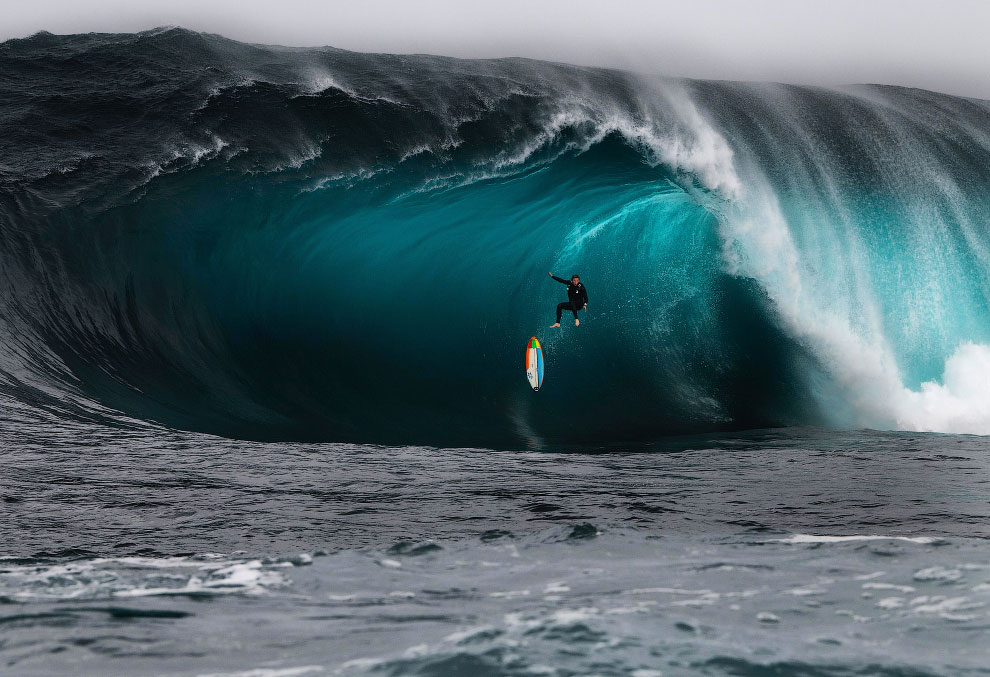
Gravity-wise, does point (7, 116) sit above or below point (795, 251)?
above

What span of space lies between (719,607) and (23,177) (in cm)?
1027

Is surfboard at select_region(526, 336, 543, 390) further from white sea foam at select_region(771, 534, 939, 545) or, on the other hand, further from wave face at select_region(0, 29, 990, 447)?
white sea foam at select_region(771, 534, 939, 545)

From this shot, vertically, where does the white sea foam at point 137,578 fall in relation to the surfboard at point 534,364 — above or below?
below

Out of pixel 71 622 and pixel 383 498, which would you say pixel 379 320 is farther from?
pixel 71 622

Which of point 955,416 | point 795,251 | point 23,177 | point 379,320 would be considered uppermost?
point 23,177

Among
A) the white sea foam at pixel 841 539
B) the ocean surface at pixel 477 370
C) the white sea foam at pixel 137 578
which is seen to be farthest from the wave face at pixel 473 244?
the white sea foam at pixel 137 578

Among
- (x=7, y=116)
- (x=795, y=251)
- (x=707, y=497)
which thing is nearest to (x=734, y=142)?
(x=795, y=251)

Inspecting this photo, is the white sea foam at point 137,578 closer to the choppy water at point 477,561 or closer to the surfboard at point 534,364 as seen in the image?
the choppy water at point 477,561

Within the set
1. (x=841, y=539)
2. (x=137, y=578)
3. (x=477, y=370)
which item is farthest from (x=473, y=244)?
(x=137, y=578)

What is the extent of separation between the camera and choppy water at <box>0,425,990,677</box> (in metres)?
2.73

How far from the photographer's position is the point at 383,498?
219 inches

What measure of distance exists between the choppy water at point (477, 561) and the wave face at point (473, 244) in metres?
2.70

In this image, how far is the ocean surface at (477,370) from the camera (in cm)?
313

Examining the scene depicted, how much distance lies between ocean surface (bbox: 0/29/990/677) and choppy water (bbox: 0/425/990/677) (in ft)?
0.08
